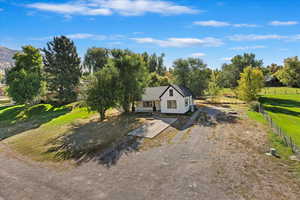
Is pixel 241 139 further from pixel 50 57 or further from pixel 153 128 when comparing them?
pixel 50 57

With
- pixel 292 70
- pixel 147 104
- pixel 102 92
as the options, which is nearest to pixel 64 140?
pixel 102 92

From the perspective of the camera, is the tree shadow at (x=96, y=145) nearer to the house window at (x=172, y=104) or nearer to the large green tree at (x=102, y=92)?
the large green tree at (x=102, y=92)

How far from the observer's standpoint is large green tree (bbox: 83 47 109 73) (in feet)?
173

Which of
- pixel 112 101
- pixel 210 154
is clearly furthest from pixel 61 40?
pixel 210 154

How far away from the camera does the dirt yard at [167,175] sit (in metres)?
7.31

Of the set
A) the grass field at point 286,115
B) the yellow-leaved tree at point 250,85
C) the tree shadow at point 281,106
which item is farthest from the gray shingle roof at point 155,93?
the tree shadow at point 281,106

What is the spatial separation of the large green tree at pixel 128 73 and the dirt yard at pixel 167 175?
12.4 metres

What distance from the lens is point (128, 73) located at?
24.0 metres

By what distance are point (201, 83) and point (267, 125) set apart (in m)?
25.8

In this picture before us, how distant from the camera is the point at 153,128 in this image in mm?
17422

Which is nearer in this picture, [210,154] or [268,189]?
[268,189]

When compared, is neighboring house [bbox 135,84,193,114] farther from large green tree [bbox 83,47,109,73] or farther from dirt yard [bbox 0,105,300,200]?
large green tree [bbox 83,47,109,73]

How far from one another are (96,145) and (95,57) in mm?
46564

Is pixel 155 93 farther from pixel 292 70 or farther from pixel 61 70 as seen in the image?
pixel 292 70
